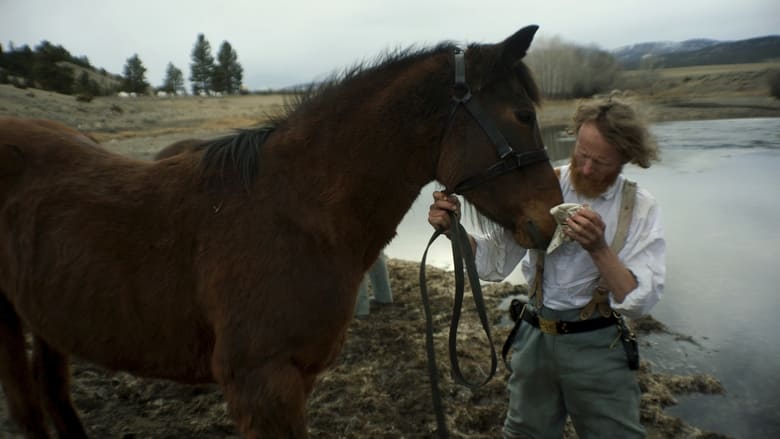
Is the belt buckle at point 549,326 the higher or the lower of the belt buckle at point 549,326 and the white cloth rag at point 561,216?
the lower

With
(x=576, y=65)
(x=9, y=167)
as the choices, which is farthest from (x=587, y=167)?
(x=576, y=65)

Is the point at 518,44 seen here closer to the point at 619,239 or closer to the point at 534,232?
the point at 534,232

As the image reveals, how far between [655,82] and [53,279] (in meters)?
53.3

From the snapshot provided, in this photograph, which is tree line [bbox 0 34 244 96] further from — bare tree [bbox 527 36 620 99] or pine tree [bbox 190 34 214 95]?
bare tree [bbox 527 36 620 99]

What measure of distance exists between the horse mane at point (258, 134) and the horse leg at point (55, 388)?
1.85m

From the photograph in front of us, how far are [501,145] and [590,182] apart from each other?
600mm

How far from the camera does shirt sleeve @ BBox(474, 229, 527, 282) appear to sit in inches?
88.7

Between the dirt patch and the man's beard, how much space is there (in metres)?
1.74

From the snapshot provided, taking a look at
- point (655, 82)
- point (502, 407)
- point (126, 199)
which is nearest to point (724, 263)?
point (502, 407)

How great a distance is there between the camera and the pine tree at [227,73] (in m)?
43.3

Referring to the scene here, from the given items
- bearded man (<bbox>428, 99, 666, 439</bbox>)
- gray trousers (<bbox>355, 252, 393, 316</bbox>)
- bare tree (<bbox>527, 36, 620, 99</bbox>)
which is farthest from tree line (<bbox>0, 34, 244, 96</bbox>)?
A: bare tree (<bbox>527, 36, 620, 99</bbox>)

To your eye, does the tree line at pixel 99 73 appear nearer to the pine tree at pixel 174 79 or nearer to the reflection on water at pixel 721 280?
the pine tree at pixel 174 79

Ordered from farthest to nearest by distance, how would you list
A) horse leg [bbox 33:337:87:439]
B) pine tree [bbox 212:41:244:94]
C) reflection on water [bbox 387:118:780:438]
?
pine tree [bbox 212:41:244:94]
reflection on water [bbox 387:118:780:438]
horse leg [bbox 33:337:87:439]

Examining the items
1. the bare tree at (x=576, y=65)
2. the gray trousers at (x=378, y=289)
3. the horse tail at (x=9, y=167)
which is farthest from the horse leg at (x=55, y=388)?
the bare tree at (x=576, y=65)
